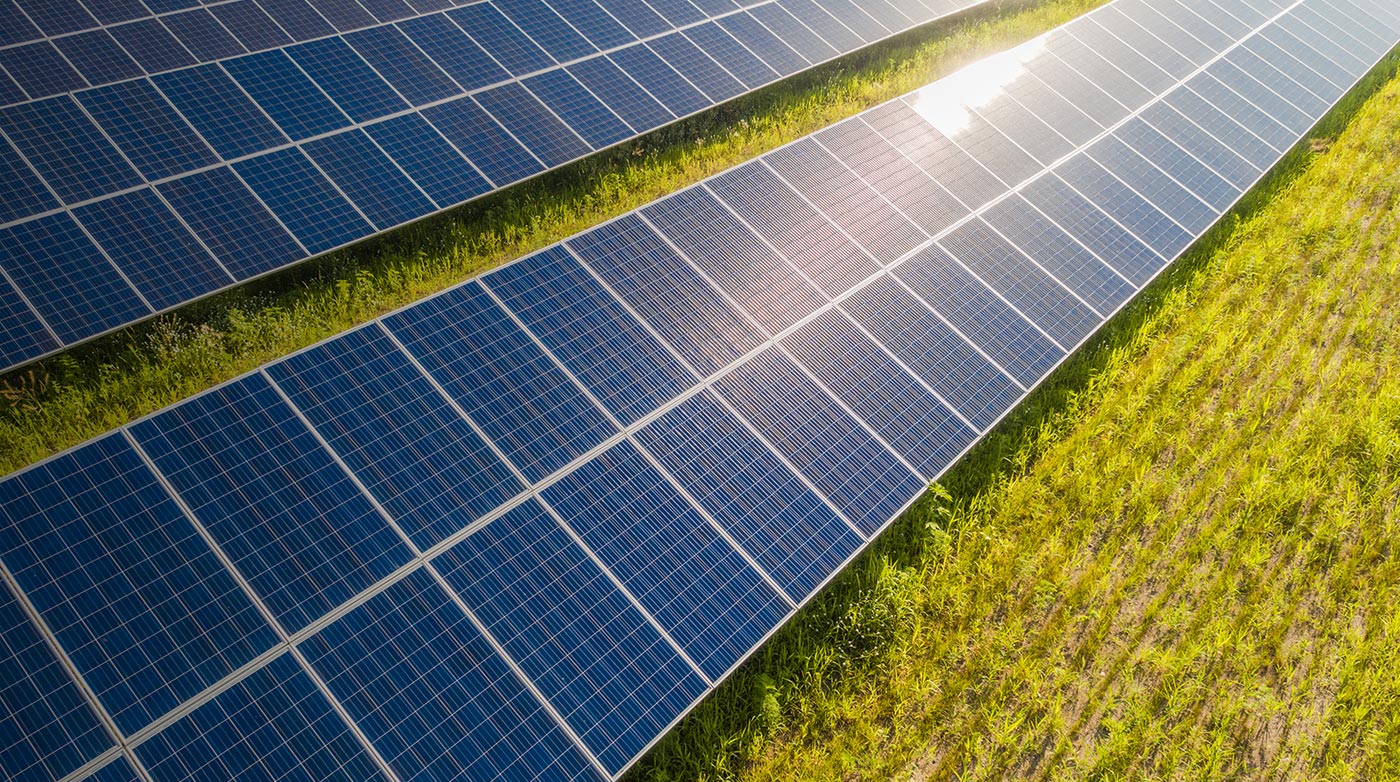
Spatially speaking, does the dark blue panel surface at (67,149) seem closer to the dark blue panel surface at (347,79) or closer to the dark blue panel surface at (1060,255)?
the dark blue panel surface at (347,79)

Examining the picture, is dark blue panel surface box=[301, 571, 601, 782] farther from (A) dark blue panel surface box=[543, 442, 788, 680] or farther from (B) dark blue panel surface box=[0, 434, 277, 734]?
(A) dark blue panel surface box=[543, 442, 788, 680]

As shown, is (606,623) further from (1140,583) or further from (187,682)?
(1140,583)

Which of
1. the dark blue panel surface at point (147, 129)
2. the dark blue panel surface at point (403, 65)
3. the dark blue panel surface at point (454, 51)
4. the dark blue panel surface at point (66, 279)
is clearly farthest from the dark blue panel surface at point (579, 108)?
the dark blue panel surface at point (66, 279)

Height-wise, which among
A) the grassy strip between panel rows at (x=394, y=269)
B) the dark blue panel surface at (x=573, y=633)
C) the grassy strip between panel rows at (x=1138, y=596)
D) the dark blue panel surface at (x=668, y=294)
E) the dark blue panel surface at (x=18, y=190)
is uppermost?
the dark blue panel surface at (x=668, y=294)

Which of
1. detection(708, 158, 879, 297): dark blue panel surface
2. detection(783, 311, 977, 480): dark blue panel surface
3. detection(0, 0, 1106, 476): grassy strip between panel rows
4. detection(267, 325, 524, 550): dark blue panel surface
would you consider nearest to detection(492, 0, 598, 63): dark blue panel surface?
detection(0, 0, 1106, 476): grassy strip between panel rows

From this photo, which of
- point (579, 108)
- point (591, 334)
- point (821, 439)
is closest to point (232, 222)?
point (591, 334)

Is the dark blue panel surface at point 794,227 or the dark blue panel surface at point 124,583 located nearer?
the dark blue panel surface at point 124,583

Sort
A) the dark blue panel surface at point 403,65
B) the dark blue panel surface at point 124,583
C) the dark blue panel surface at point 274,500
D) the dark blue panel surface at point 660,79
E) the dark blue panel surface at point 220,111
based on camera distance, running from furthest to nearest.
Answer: the dark blue panel surface at point 660,79, the dark blue panel surface at point 403,65, the dark blue panel surface at point 220,111, the dark blue panel surface at point 274,500, the dark blue panel surface at point 124,583
